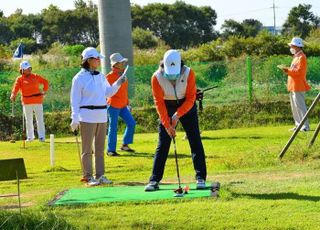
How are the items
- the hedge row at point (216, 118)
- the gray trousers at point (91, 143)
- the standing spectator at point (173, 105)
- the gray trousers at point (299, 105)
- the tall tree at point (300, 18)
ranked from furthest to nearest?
1. the tall tree at point (300, 18)
2. the hedge row at point (216, 118)
3. the gray trousers at point (299, 105)
4. the gray trousers at point (91, 143)
5. the standing spectator at point (173, 105)

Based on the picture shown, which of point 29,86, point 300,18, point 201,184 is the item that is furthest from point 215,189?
point 300,18

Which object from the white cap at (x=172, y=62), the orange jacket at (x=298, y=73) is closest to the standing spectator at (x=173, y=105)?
the white cap at (x=172, y=62)

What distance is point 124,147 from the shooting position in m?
16.8

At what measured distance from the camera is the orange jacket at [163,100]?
9.99m

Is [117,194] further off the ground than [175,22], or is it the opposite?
[175,22]

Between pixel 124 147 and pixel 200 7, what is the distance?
173ft

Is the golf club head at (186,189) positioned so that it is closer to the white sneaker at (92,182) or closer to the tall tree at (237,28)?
the white sneaker at (92,182)

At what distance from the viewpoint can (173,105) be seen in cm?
1023

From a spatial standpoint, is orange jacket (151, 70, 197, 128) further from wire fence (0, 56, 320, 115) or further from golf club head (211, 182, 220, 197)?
wire fence (0, 56, 320, 115)

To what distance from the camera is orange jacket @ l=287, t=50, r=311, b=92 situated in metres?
17.9

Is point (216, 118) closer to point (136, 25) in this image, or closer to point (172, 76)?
point (172, 76)

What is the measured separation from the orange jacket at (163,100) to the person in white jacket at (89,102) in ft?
5.19

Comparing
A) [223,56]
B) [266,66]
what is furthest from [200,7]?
[266,66]

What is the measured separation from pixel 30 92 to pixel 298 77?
6412 mm
